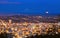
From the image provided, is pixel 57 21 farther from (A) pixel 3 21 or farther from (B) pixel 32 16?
(A) pixel 3 21

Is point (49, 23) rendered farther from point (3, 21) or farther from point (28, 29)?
point (3, 21)

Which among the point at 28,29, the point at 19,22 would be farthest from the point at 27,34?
the point at 19,22

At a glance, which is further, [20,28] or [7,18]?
[7,18]

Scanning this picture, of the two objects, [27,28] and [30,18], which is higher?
[30,18]

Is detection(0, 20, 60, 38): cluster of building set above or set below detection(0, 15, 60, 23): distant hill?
below

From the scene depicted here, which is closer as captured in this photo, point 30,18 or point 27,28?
point 27,28

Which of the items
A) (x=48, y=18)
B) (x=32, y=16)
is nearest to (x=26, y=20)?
(x=32, y=16)

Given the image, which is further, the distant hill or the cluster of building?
the distant hill
